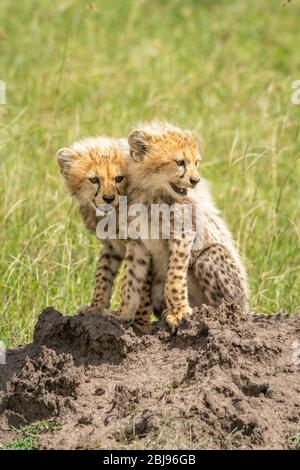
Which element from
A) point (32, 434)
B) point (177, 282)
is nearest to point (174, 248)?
point (177, 282)

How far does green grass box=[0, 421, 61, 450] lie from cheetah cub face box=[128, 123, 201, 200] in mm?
1259

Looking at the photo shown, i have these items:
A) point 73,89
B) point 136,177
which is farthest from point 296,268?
point 73,89

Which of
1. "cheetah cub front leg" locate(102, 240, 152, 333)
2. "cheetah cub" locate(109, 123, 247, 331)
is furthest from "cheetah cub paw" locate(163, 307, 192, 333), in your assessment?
"cheetah cub front leg" locate(102, 240, 152, 333)

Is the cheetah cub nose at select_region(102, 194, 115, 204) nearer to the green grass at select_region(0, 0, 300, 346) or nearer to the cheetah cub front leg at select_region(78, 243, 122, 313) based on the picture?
the cheetah cub front leg at select_region(78, 243, 122, 313)

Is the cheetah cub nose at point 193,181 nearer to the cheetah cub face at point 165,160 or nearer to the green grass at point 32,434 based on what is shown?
the cheetah cub face at point 165,160

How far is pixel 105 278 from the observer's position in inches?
204

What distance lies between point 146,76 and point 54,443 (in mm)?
5905

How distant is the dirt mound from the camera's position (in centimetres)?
412

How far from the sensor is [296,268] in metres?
6.36

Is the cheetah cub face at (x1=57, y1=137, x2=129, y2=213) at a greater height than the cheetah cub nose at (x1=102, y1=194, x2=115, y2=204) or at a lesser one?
greater

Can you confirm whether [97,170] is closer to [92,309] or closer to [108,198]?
[108,198]

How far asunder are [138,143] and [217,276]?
77 cm
